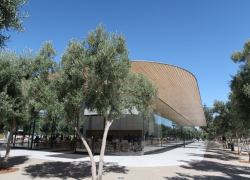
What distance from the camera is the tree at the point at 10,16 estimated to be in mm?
5703

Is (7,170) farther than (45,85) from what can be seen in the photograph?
Yes

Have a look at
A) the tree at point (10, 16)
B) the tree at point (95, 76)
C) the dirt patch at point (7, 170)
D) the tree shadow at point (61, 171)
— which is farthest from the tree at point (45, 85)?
the tree at point (10, 16)

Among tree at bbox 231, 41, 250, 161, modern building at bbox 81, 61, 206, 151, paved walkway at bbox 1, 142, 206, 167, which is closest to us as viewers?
tree at bbox 231, 41, 250, 161

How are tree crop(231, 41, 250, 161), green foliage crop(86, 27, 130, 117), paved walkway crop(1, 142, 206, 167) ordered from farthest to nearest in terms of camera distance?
1. paved walkway crop(1, 142, 206, 167)
2. tree crop(231, 41, 250, 161)
3. green foliage crop(86, 27, 130, 117)

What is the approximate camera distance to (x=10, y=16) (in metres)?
5.91

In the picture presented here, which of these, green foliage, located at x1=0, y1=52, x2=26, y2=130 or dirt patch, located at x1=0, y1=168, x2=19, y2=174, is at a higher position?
green foliage, located at x1=0, y1=52, x2=26, y2=130

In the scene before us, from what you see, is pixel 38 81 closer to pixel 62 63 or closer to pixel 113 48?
pixel 62 63

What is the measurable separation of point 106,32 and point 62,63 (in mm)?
2148

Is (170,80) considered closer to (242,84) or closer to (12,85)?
(242,84)

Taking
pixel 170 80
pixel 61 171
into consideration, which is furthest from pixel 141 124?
pixel 61 171

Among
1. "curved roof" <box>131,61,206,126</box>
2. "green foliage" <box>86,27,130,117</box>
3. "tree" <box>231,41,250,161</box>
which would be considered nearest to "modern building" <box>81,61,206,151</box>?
"curved roof" <box>131,61,206,126</box>

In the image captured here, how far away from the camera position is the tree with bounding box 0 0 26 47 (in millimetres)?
5703

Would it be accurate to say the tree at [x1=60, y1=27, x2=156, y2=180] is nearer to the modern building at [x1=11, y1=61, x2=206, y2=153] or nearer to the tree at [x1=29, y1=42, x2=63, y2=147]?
the tree at [x1=29, y1=42, x2=63, y2=147]

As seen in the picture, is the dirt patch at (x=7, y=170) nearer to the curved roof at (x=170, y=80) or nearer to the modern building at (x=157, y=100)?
the curved roof at (x=170, y=80)
